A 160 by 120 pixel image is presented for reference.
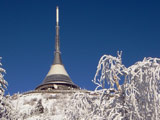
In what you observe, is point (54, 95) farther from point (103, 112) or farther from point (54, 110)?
point (103, 112)

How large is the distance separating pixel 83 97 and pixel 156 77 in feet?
8.83

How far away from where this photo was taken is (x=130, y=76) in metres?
8.86

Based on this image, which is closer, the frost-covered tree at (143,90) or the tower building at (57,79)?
the frost-covered tree at (143,90)

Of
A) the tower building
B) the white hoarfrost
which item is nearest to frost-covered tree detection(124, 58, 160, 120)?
the white hoarfrost

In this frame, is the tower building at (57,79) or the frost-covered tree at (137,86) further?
the tower building at (57,79)

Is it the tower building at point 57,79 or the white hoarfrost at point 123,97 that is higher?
the tower building at point 57,79

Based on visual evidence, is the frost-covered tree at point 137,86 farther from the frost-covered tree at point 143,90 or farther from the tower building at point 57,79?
the tower building at point 57,79

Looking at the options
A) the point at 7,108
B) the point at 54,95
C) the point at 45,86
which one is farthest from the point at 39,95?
the point at 7,108

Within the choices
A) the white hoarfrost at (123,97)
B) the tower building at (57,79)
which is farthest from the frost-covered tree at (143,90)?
the tower building at (57,79)

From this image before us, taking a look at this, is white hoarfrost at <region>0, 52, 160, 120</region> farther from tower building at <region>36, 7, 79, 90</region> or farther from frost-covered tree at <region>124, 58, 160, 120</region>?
tower building at <region>36, 7, 79, 90</region>

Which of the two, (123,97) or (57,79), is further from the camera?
(57,79)

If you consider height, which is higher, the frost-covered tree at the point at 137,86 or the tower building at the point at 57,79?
the tower building at the point at 57,79

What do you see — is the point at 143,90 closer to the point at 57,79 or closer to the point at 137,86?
the point at 137,86

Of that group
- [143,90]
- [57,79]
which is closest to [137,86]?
[143,90]
